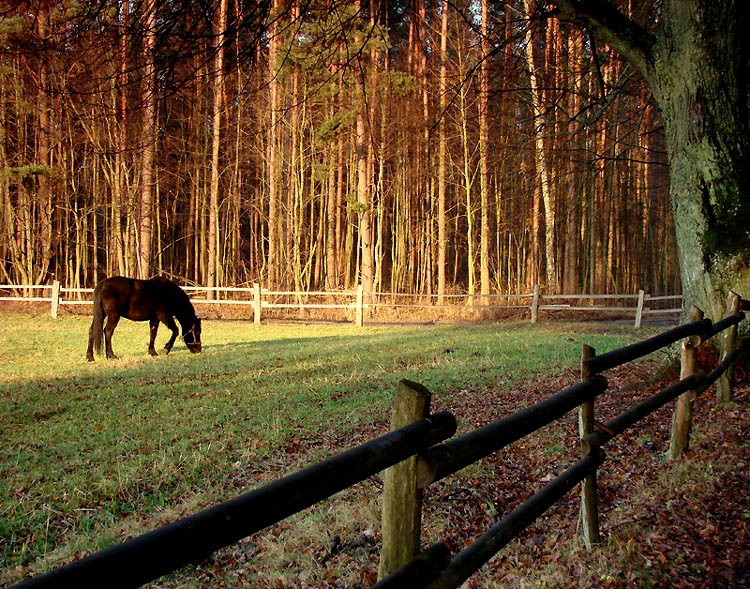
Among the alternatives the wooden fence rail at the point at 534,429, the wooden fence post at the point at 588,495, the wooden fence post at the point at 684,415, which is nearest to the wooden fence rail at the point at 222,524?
the wooden fence rail at the point at 534,429

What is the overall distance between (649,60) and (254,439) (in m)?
6.21

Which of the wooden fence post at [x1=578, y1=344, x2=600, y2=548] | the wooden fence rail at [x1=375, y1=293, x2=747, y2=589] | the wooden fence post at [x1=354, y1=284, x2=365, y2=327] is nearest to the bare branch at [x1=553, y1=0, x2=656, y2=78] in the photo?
the wooden fence rail at [x1=375, y1=293, x2=747, y2=589]

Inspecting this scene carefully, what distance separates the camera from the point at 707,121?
6.07 metres

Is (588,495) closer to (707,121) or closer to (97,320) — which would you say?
(707,121)

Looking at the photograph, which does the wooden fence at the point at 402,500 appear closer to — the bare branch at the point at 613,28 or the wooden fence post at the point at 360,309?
the bare branch at the point at 613,28

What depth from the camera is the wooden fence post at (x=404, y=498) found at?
72.6 inches

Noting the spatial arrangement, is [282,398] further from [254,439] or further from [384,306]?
[384,306]

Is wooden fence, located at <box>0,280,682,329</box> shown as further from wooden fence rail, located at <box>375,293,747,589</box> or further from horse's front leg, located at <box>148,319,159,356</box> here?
wooden fence rail, located at <box>375,293,747,589</box>

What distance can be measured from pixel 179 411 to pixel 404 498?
18.6 ft

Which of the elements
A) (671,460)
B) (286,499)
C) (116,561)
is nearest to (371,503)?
(671,460)

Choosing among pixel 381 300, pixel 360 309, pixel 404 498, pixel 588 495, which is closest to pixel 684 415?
pixel 588 495

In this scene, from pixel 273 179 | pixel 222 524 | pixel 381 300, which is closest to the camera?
pixel 222 524

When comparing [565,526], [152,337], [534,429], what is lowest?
[565,526]

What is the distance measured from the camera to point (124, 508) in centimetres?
429
